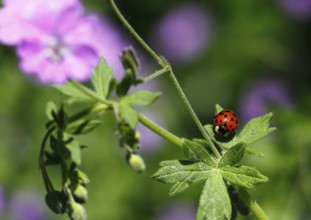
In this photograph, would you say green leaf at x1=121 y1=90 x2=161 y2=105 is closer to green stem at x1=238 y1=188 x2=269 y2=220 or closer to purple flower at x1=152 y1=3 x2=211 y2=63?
green stem at x1=238 y1=188 x2=269 y2=220

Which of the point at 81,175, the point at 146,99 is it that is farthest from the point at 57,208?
the point at 146,99

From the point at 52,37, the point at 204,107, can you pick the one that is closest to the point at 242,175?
the point at 52,37

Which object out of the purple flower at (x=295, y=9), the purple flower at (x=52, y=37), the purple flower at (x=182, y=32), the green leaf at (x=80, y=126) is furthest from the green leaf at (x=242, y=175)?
the purple flower at (x=182, y=32)

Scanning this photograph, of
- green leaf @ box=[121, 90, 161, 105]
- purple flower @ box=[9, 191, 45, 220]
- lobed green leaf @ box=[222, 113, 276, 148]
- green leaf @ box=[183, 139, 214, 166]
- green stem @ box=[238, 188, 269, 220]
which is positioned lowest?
purple flower @ box=[9, 191, 45, 220]

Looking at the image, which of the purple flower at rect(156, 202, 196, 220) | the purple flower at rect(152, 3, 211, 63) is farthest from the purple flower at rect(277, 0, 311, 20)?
the purple flower at rect(156, 202, 196, 220)

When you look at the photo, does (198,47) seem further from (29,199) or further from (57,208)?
(57,208)

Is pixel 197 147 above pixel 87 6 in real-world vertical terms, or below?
above
